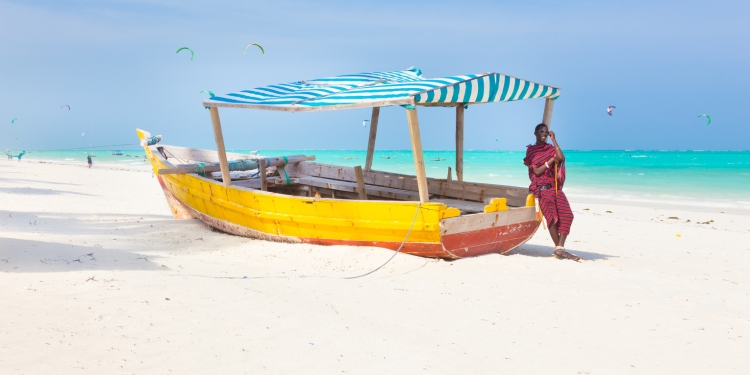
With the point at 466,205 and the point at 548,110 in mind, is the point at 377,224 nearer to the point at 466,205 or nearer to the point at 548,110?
the point at 466,205

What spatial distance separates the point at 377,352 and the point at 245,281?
1.97 metres

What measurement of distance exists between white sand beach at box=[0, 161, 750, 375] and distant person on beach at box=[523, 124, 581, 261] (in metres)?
0.45

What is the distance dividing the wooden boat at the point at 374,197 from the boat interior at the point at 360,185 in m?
0.02

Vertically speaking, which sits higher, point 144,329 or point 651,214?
point 144,329

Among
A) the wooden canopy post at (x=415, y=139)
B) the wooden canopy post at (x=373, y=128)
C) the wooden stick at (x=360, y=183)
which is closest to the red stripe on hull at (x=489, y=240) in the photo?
the wooden canopy post at (x=415, y=139)

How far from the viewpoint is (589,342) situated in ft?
13.8

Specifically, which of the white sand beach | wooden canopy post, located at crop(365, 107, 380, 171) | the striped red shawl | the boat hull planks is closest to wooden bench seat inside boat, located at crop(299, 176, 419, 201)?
wooden canopy post, located at crop(365, 107, 380, 171)

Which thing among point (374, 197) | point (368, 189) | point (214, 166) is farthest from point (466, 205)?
point (214, 166)

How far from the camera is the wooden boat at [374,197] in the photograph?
6328 millimetres

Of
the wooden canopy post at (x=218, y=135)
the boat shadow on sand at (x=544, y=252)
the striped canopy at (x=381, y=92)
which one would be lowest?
the boat shadow on sand at (x=544, y=252)

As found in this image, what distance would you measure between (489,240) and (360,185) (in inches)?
89.4

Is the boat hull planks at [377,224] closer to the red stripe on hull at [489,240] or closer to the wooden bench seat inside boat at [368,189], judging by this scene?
the red stripe on hull at [489,240]

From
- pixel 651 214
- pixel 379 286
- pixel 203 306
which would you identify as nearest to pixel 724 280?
pixel 379 286

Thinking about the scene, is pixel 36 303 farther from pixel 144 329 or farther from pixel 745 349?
pixel 745 349
